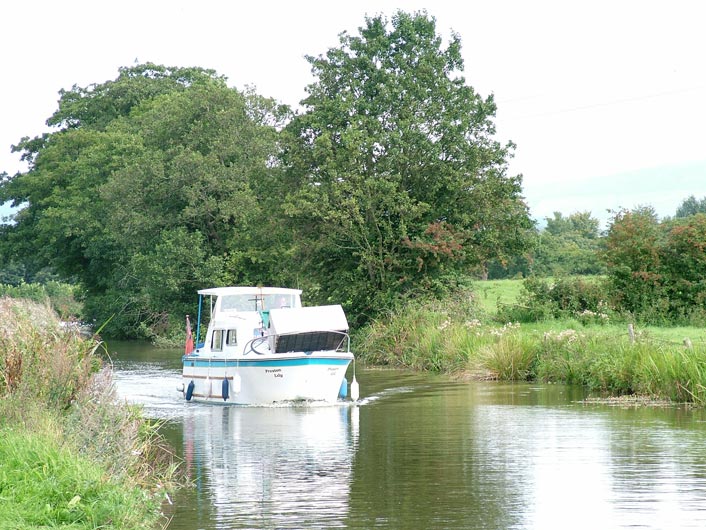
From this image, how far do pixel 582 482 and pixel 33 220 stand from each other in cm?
6793

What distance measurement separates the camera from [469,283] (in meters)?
47.6

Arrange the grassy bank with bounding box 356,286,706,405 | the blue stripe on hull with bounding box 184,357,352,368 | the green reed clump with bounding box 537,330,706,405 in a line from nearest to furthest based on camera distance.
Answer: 1. the green reed clump with bounding box 537,330,706,405
2. the grassy bank with bounding box 356,286,706,405
3. the blue stripe on hull with bounding box 184,357,352,368

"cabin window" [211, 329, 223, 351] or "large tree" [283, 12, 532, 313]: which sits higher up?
"large tree" [283, 12, 532, 313]

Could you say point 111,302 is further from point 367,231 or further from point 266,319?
point 266,319

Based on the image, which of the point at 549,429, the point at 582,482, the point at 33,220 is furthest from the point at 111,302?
the point at 582,482

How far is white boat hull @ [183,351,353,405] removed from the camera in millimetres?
27906

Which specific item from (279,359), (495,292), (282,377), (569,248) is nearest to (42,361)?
(279,359)

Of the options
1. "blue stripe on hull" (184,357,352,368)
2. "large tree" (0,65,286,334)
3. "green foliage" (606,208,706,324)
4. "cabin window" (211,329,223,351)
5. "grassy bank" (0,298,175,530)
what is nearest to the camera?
"grassy bank" (0,298,175,530)

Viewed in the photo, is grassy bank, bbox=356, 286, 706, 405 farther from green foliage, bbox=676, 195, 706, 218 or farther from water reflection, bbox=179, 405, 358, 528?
green foliage, bbox=676, 195, 706, 218

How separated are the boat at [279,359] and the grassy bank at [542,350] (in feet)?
21.1

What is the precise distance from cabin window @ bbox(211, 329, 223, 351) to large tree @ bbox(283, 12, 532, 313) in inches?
611

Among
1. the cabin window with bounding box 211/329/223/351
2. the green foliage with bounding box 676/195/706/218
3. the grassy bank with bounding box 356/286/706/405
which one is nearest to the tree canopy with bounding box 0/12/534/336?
the grassy bank with bounding box 356/286/706/405

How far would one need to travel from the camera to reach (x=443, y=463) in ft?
57.9

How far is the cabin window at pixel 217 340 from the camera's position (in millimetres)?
29828
